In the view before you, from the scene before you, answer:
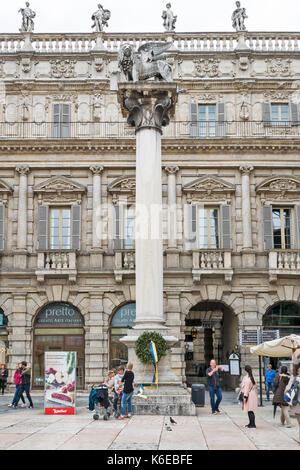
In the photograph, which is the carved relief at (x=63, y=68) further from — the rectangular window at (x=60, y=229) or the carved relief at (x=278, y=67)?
the carved relief at (x=278, y=67)

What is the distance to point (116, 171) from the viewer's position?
1350 inches

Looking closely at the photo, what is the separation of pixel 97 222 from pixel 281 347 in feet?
48.4

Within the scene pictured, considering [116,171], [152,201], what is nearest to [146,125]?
[152,201]

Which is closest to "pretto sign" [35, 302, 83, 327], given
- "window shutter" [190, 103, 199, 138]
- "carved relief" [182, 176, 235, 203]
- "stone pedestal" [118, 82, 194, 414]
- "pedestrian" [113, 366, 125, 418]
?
"carved relief" [182, 176, 235, 203]

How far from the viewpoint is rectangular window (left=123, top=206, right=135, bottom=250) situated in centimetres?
3359

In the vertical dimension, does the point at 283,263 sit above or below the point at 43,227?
below

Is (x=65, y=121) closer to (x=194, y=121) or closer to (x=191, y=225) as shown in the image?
(x=194, y=121)

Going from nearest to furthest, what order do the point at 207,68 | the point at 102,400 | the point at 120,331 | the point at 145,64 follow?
1. the point at 102,400
2. the point at 145,64
3. the point at 120,331
4. the point at 207,68

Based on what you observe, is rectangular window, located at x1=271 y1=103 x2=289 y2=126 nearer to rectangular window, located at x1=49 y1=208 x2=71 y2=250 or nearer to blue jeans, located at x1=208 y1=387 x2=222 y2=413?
rectangular window, located at x1=49 y1=208 x2=71 y2=250

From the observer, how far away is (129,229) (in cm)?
3375

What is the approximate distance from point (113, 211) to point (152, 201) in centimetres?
1249

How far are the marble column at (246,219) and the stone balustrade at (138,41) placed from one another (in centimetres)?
744

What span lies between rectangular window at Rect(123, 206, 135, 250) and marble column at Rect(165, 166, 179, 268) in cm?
201

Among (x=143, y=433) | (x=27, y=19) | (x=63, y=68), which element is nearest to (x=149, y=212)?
(x=143, y=433)
